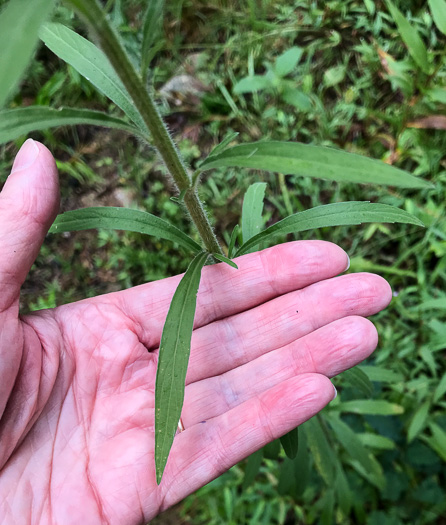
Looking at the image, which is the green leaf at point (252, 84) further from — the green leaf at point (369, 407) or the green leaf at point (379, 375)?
the green leaf at point (369, 407)

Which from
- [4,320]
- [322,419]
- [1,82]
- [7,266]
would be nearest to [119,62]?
[1,82]

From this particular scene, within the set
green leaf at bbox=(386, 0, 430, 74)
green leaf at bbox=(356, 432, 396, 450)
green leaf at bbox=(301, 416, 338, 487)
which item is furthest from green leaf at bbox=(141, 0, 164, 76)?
green leaf at bbox=(386, 0, 430, 74)

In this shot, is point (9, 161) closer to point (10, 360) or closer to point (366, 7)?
point (10, 360)

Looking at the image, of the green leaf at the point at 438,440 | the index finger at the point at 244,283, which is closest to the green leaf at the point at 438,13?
the index finger at the point at 244,283

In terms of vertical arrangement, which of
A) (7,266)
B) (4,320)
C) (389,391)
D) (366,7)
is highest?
(366,7)

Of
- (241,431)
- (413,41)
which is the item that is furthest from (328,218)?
(413,41)

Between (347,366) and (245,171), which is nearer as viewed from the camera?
(347,366)

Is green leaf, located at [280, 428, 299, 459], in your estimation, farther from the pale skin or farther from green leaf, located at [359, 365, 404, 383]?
green leaf, located at [359, 365, 404, 383]

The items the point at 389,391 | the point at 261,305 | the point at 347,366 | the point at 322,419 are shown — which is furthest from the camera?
the point at 389,391
